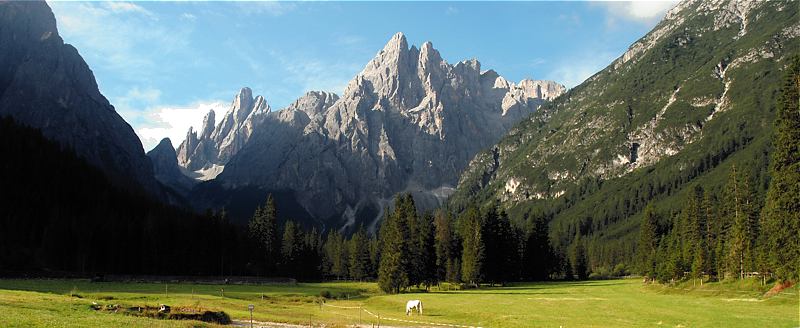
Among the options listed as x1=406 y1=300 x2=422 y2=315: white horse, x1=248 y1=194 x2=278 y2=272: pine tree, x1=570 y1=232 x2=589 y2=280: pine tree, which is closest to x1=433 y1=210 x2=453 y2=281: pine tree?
x1=248 y1=194 x2=278 y2=272: pine tree

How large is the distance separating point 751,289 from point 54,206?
154 metres

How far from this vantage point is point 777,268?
214 ft

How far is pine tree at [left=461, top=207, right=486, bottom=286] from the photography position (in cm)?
11138

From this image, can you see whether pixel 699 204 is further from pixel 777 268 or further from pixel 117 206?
pixel 117 206

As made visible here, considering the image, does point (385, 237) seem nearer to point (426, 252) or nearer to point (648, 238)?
point (426, 252)

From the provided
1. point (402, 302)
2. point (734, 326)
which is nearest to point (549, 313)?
point (734, 326)

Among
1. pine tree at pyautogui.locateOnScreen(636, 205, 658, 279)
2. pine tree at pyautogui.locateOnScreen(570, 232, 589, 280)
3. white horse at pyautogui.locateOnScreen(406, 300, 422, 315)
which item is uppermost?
pine tree at pyautogui.locateOnScreen(636, 205, 658, 279)

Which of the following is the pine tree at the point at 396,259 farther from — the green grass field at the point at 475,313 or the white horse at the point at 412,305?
the white horse at the point at 412,305

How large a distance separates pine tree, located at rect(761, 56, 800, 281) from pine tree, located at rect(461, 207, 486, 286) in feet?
181

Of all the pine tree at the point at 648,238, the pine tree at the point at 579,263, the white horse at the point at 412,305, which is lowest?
the pine tree at the point at 579,263

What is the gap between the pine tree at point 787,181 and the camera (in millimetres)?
61781

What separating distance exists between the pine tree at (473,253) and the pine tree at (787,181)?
181ft

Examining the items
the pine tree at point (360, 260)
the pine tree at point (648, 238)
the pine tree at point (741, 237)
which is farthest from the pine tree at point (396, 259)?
the pine tree at point (648, 238)

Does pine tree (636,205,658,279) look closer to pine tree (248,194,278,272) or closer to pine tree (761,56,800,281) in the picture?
pine tree (761,56,800,281)
